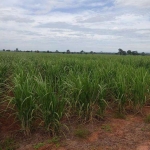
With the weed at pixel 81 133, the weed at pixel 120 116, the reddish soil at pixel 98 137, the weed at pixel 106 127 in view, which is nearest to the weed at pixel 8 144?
the reddish soil at pixel 98 137

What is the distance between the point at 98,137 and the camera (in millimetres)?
3475

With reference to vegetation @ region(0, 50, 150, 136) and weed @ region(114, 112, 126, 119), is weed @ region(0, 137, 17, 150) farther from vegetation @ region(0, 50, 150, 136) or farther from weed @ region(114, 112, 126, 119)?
weed @ region(114, 112, 126, 119)

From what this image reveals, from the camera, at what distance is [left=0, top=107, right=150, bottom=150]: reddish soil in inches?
126

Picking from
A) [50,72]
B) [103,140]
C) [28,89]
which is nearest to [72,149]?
[103,140]

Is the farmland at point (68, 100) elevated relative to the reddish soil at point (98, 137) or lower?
elevated

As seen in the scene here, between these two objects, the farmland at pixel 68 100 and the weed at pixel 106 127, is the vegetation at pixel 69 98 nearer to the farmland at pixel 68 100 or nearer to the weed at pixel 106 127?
the farmland at pixel 68 100

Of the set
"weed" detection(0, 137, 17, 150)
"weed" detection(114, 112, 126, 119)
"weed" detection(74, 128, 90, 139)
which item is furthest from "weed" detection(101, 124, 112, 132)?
"weed" detection(0, 137, 17, 150)

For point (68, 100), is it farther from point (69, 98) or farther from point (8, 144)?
point (8, 144)

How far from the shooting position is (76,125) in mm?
3836

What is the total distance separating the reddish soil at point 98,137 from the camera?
3199 mm

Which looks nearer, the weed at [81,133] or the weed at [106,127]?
→ the weed at [81,133]

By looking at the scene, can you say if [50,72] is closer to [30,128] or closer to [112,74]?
[112,74]

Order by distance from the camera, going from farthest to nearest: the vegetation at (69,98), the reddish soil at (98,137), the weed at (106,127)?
the weed at (106,127) < the vegetation at (69,98) < the reddish soil at (98,137)

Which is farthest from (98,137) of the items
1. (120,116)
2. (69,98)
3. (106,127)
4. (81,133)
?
(120,116)
